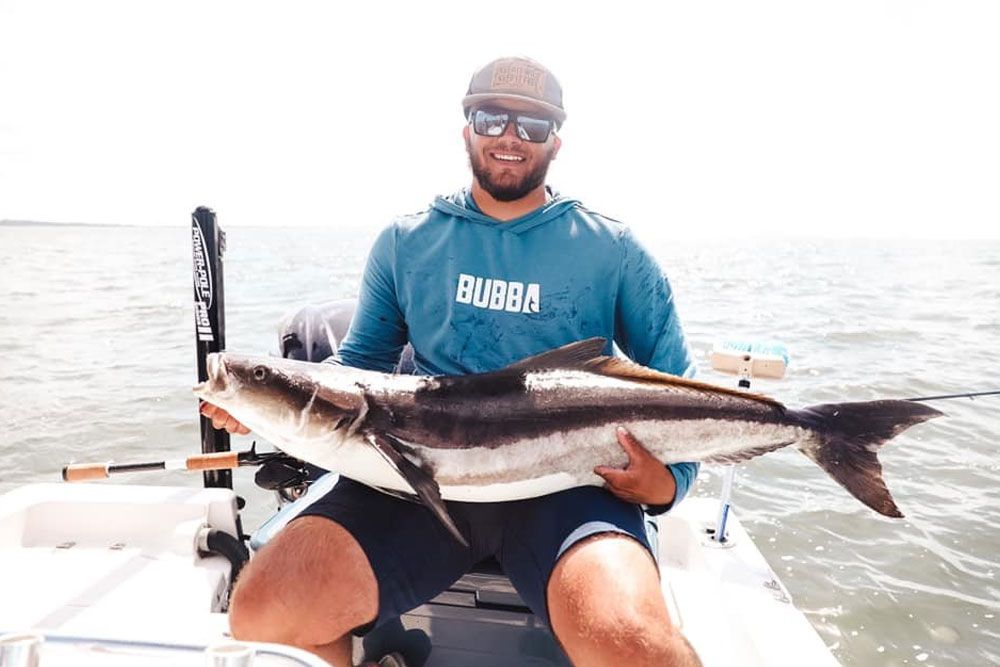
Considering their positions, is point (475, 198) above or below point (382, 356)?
above

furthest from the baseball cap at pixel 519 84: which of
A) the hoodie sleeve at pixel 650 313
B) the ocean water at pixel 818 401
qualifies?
the ocean water at pixel 818 401

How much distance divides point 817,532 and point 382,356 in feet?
18.2

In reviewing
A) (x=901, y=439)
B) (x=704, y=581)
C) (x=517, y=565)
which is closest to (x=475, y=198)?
(x=517, y=565)

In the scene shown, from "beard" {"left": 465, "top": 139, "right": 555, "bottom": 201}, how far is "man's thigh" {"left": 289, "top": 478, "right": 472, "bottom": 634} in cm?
150

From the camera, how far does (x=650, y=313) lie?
309 centimetres

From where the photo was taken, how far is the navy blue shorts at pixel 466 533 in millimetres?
2570

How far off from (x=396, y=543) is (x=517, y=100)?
203cm

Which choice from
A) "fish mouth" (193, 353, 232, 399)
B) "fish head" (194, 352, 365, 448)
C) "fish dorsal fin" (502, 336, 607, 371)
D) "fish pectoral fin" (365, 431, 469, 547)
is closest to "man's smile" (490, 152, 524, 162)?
"fish dorsal fin" (502, 336, 607, 371)

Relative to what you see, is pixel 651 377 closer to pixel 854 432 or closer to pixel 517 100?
pixel 854 432

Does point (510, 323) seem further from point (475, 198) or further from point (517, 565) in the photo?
point (517, 565)

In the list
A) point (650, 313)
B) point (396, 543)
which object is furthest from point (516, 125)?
point (396, 543)

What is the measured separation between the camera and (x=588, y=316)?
3105 millimetres

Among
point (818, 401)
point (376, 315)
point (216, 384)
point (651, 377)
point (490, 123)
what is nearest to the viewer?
point (216, 384)

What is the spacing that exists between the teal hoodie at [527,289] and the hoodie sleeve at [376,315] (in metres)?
0.03
